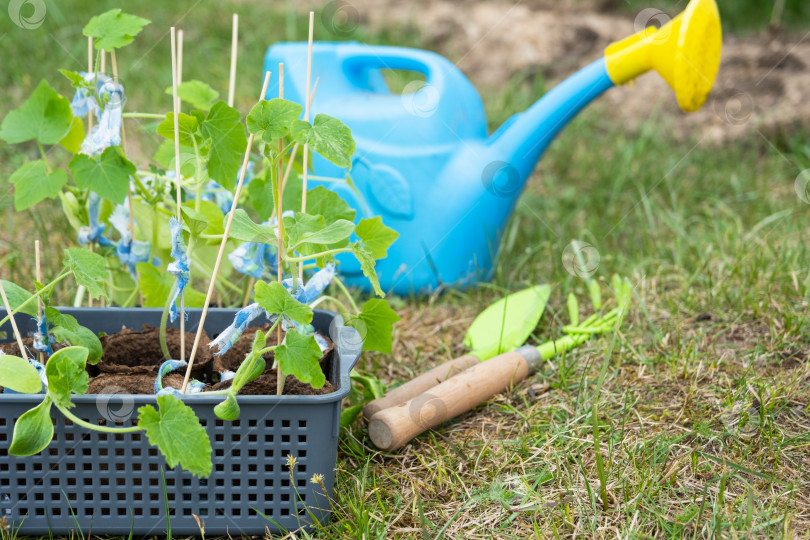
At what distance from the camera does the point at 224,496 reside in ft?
2.65

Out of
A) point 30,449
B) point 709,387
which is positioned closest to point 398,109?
point 709,387

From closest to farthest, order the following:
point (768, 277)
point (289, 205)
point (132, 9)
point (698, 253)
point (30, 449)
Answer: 1. point (30, 449)
2. point (289, 205)
3. point (768, 277)
4. point (698, 253)
5. point (132, 9)

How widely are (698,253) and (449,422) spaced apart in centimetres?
67

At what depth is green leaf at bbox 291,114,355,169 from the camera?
0.77 metres

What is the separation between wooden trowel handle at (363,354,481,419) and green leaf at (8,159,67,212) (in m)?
0.48

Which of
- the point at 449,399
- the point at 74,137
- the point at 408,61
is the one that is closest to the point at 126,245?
the point at 74,137

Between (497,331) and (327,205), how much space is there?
418 mm

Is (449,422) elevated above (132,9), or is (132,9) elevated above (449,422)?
(132,9)

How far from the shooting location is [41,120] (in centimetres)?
94

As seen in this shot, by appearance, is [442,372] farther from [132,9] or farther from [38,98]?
[132,9]
